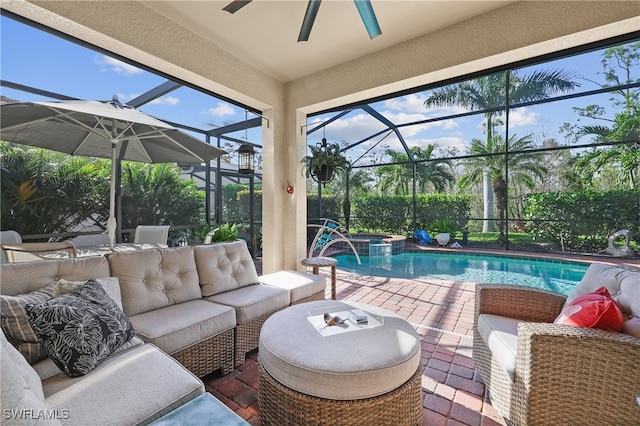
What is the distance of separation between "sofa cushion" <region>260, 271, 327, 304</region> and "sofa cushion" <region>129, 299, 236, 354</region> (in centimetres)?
75

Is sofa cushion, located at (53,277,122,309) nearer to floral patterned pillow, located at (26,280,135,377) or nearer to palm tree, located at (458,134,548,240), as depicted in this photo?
floral patterned pillow, located at (26,280,135,377)

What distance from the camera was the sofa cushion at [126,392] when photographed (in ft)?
3.72

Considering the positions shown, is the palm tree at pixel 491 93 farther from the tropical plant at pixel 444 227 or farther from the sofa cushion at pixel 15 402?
the sofa cushion at pixel 15 402

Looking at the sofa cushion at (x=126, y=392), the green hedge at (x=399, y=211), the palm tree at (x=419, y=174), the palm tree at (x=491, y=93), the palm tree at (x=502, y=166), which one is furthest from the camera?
the palm tree at (x=419, y=174)

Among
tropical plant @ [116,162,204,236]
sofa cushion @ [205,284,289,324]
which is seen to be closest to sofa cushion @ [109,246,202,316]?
sofa cushion @ [205,284,289,324]

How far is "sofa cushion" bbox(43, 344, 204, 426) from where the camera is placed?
1.13m

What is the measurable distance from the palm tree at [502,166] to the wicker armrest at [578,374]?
28.4 ft

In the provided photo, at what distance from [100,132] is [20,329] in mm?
2176

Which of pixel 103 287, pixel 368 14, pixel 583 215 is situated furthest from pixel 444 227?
pixel 103 287

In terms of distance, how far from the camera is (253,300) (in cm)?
252

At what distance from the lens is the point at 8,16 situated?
7.25ft

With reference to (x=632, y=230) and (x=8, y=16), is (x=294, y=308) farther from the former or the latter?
(x=632, y=230)

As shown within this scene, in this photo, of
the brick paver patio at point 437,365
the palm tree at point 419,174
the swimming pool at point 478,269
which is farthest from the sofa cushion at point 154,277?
the palm tree at point 419,174

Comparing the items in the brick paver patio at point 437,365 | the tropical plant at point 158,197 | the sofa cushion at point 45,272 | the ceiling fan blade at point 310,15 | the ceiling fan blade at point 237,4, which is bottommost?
the brick paver patio at point 437,365
